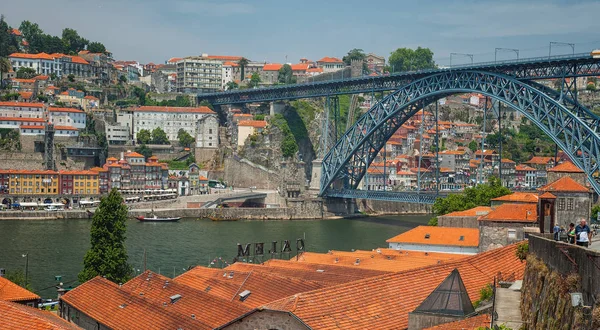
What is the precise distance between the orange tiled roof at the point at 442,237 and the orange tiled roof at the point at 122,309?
39.5 ft

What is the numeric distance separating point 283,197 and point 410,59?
45.6 meters

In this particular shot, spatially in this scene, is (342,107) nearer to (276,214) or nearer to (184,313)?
(276,214)

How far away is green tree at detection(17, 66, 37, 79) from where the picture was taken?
74812 mm

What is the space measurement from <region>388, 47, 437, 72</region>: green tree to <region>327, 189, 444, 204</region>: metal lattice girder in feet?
142

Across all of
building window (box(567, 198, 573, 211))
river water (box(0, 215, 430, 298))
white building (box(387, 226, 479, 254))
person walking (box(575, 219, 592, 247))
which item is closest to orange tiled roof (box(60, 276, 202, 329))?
building window (box(567, 198, 573, 211))

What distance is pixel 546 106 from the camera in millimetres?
41469

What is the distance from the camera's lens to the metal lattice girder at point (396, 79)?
137 feet

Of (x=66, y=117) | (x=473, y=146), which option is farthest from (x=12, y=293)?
(x=473, y=146)

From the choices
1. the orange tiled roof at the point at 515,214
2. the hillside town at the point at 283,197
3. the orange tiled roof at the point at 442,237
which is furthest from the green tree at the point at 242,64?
the orange tiled roof at the point at 515,214

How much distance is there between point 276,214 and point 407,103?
12592 mm

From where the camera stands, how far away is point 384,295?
1344cm

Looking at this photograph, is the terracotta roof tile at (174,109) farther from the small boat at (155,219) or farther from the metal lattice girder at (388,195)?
the small boat at (155,219)

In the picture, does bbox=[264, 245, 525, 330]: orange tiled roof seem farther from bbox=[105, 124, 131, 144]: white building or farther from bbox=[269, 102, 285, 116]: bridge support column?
bbox=[105, 124, 131, 144]: white building

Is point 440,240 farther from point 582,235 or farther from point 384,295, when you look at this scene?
point 582,235
